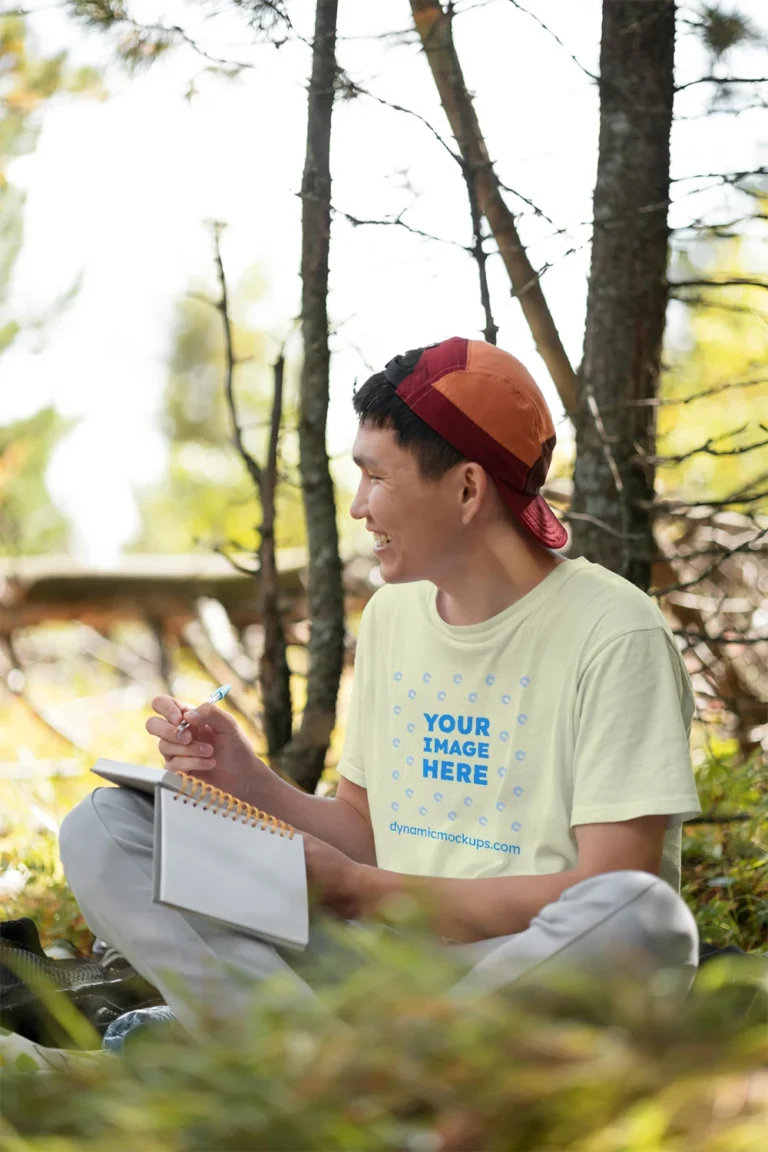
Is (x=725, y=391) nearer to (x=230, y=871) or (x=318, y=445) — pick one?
(x=318, y=445)

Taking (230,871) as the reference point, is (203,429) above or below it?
above

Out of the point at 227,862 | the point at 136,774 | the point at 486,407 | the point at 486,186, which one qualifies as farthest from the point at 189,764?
the point at 486,186

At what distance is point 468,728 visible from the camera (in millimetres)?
2205

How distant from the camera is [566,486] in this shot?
15.9 feet

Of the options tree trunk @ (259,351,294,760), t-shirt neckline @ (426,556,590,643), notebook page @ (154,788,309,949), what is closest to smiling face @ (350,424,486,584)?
t-shirt neckline @ (426,556,590,643)

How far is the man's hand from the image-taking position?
6.44ft

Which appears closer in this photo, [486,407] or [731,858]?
[486,407]

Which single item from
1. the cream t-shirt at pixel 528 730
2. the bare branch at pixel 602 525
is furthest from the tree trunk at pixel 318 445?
the cream t-shirt at pixel 528 730

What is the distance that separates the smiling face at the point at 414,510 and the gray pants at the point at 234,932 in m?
0.63

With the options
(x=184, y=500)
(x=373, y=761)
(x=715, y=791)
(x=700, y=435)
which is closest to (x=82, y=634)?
(x=700, y=435)

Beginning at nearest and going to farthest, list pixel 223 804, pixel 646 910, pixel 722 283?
pixel 646 910, pixel 223 804, pixel 722 283

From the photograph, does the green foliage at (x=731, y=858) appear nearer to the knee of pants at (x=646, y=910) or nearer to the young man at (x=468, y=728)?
the young man at (x=468, y=728)

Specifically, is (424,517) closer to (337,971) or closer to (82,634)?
(337,971)

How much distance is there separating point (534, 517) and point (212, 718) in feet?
2.26
